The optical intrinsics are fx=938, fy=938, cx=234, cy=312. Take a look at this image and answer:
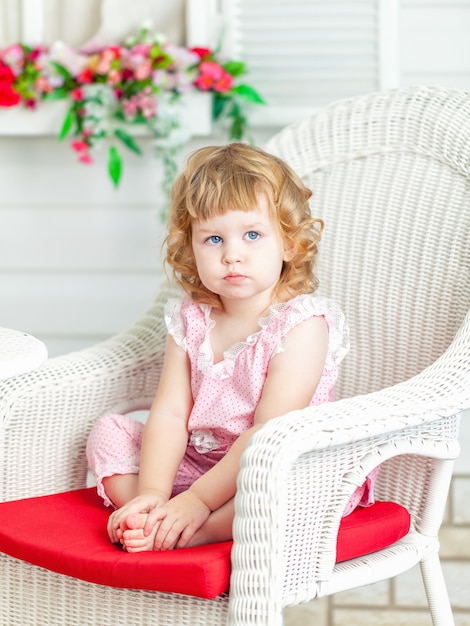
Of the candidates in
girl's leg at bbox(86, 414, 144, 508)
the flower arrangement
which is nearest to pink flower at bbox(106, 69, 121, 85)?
the flower arrangement

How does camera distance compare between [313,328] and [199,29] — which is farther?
[199,29]

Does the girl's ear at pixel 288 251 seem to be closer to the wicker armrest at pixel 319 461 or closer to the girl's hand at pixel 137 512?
the wicker armrest at pixel 319 461

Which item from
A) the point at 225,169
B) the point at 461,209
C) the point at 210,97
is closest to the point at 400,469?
the point at 461,209

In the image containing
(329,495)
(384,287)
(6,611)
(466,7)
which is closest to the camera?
(329,495)

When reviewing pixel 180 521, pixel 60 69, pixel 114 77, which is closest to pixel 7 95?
pixel 60 69

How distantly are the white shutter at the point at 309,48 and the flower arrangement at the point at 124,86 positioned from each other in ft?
0.21

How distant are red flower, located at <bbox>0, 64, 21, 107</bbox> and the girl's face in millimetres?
958

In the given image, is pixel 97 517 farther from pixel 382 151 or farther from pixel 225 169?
pixel 382 151

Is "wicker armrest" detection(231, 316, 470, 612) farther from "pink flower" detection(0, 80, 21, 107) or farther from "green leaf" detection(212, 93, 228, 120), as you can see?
"pink flower" detection(0, 80, 21, 107)

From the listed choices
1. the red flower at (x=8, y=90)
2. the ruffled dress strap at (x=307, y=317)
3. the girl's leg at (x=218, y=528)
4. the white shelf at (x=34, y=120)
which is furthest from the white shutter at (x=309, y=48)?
the girl's leg at (x=218, y=528)

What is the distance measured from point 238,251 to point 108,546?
490 mm

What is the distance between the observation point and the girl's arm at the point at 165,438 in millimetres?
1394

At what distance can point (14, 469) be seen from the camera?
63.2 inches

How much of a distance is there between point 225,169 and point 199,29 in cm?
87
